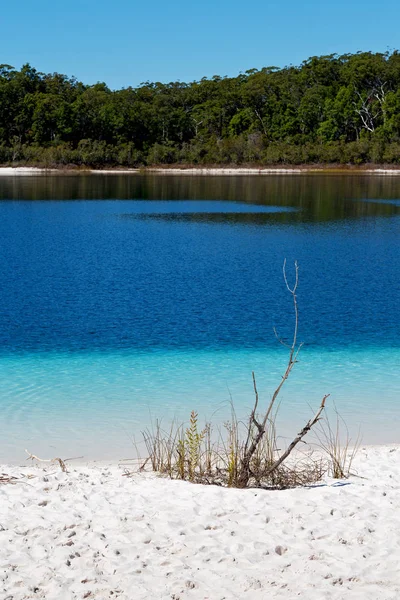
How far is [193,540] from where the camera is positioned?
4.41 metres

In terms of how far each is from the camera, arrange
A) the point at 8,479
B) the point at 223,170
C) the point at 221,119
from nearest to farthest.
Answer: the point at 8,479 → the point at 223,170 → the point at 221,119

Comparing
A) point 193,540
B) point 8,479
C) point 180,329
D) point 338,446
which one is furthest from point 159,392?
point 193,540

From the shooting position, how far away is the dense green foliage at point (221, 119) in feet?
320

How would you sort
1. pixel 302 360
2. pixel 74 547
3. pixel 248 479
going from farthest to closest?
pixel 302 360
pixel 248 479
pixel 74 547

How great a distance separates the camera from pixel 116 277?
60.7 feet

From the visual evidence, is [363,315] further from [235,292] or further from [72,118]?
[72,118]

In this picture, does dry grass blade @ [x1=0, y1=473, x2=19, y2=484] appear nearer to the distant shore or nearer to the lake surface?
the lake surface

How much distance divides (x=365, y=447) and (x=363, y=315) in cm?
746

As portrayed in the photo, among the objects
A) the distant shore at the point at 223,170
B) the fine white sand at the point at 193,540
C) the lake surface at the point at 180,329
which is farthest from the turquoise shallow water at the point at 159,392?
the distant shore at the point at 223,170

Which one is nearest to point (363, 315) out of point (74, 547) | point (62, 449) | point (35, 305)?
point (35, 305)

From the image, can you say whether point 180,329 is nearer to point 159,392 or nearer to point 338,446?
point 159,392

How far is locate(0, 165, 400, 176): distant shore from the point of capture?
9188 centimetres

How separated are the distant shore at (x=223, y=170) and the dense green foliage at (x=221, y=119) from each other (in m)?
1.40

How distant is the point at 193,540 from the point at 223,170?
94.7 meters
